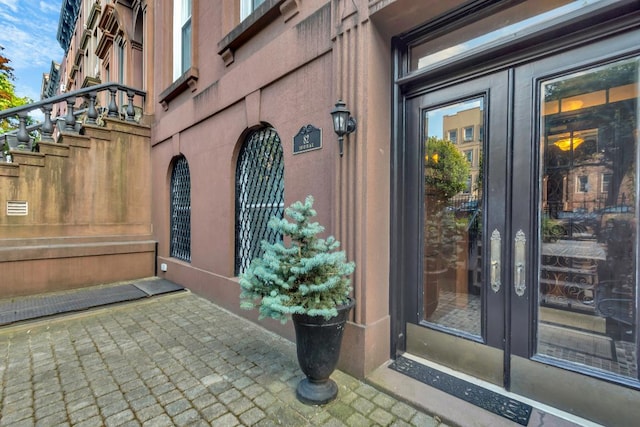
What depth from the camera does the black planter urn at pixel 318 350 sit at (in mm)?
2242

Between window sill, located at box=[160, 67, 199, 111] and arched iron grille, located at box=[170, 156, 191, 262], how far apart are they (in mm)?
1170

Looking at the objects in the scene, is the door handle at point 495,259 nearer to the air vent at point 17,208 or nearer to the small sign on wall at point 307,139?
the small sign on wall at point 307,139

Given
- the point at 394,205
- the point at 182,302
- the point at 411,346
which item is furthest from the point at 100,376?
the point at 394,205

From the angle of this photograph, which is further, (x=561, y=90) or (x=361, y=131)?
(x=361, y=131)

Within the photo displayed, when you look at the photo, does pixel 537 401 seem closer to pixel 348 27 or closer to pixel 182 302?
pixel 348 27

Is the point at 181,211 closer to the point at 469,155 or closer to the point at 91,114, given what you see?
the point at 91,114

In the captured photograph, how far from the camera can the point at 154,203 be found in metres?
6.58

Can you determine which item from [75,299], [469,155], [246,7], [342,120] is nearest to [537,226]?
[469,155]

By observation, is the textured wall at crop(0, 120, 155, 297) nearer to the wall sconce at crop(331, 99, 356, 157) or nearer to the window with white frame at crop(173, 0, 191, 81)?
the window with white frame at crop(173, 0, 191, 81)

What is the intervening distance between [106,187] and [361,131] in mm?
5546

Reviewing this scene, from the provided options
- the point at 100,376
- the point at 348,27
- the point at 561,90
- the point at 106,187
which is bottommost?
the point at 100,376

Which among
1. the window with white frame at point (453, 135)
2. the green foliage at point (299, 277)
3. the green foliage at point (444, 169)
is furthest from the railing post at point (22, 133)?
the window with white frame at point (453, 135)

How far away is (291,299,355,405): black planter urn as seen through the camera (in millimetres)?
2242

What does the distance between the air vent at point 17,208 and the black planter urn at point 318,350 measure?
5.61 m
